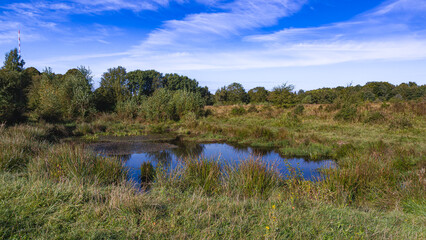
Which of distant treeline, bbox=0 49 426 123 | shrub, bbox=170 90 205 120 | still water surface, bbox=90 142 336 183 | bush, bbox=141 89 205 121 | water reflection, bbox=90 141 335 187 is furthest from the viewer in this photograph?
shrub, bbox=170 90 205 120

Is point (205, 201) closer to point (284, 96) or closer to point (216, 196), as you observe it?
point (216, 196)

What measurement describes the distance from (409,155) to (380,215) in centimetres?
719

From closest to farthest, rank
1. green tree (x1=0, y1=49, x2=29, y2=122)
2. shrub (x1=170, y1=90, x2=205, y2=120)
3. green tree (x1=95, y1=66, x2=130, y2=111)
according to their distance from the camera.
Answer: green tree (x1=0, y1=49, x2=29, y2=122)
shrub (x1=170, y1=90, x2=205, y2=120)
green tree (x1=95, y1=66, x2=130, y2=111)

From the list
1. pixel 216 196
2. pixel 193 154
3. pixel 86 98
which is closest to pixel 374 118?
pixel 193 154

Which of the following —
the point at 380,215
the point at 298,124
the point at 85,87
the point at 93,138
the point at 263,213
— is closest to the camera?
the point at 263,213

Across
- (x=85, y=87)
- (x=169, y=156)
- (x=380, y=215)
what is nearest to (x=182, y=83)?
(x=85, y=87)

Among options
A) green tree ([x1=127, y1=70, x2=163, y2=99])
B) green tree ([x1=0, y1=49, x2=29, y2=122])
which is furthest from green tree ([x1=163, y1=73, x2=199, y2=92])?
green tree ([x1=0, y1=49, x2=29, y2=122])

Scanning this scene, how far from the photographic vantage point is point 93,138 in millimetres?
17797

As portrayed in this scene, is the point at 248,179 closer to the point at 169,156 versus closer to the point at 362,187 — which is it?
the point at 362,187

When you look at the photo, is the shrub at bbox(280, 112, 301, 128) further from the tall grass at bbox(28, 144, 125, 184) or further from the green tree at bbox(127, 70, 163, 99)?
the green tree at bbox(127, 70, 163, 99)

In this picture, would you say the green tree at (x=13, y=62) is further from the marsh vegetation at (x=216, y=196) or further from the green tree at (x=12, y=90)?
the marsh vegetation at (x=216, y=196)

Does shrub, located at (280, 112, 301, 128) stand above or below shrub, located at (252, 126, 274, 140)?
above

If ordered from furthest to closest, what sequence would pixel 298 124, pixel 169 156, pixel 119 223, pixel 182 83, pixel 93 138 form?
1. pixel 182 83
2. pixel 298 124
3. pixel 93 138
4. pixel 169 156
5. pixel 119 223

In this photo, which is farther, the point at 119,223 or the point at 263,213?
the point at 263,213
